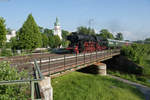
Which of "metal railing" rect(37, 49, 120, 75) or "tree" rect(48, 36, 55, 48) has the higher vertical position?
"tree" rect(48, 36, 55, 48)

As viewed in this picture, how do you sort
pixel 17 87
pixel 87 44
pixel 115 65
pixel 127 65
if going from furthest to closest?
pixel 115 65 → pixel 127 65 → pixel 87 44 → pixel 17 87

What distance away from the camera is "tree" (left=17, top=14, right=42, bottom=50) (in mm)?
23875

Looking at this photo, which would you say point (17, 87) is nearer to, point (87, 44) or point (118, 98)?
point (118, 98)

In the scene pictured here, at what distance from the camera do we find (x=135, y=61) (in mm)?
26047

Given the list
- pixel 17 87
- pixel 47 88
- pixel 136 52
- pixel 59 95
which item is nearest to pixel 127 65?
pixel 136 52

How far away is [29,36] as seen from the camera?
24047 mm

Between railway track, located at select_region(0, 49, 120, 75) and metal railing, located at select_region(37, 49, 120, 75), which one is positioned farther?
metal railing, located at select_region(37, 49, 120, 75)

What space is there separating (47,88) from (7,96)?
4.08 meters

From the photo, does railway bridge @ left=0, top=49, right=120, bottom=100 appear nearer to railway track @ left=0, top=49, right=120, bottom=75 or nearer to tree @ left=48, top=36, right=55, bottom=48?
railway track @ left=0, top=49, right=120, bottom=75

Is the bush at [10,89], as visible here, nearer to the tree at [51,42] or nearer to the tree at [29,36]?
the tree at [29,36]

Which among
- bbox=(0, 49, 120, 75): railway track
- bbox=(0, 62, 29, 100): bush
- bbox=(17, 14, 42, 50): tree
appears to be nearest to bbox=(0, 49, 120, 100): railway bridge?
bbox=(0, 49, 120, 75): railway track

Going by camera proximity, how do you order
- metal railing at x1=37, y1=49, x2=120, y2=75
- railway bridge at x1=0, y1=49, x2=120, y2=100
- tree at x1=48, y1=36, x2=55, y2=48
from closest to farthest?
railway bridge at x1=0, y1=49, x2=120, y2=100
metal railing at x1=37, y1=49, x2=120, y2=75
tree at x1=48, y1=36, x2=55, y2=48

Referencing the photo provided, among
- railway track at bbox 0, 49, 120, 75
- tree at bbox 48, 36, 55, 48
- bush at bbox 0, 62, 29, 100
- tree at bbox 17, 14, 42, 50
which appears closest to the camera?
bush at bbox 0, 62, 29, 100

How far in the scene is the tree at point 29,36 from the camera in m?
23.9
